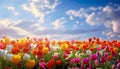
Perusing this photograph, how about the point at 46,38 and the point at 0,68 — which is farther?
the point at 46,38

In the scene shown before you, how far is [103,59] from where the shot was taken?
22.4ft

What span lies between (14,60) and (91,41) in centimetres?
532

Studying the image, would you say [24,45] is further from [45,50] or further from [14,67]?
[14,67]

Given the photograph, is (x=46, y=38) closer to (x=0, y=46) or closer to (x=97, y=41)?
(x=97, y=41)

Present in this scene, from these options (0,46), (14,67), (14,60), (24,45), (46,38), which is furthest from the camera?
(46,38)

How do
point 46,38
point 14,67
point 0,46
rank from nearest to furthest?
point 14,67 → point 0,46 → point 46,38

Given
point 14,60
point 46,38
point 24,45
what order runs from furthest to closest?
1. point 46,38
2. point 24,45
3. point 14,60

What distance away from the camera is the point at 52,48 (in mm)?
8891

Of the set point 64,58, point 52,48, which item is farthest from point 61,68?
point 52,48

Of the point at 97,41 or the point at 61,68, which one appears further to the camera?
the point at 97,41

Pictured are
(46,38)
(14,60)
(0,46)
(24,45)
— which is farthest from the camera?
(46,38)

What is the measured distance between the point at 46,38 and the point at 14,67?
419 centimetres

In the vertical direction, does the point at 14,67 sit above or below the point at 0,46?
below

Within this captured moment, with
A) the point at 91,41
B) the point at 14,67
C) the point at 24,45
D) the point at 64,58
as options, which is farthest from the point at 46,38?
the point at 14,67
